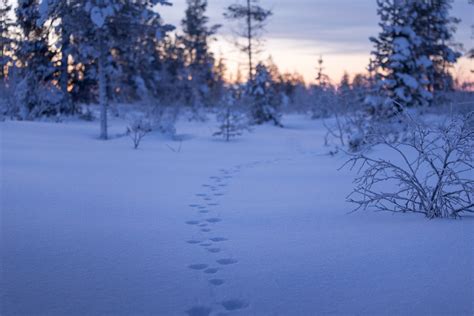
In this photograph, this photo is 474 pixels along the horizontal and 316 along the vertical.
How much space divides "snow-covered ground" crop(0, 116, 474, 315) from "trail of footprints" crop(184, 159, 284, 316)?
0.4 inches

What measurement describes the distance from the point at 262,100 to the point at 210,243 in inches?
742

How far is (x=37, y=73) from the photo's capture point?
18.4 m

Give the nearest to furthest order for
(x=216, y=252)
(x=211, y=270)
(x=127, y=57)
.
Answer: (x=211, y=270)
(x=216, y=252)
(x=127, y=57)

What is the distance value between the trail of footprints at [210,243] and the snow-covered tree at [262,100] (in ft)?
51.8

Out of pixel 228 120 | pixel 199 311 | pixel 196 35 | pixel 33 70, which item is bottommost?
pixel 199 311

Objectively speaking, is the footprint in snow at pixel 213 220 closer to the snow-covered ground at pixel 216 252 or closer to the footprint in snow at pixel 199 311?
the snow-covered ground at pixel 216 252

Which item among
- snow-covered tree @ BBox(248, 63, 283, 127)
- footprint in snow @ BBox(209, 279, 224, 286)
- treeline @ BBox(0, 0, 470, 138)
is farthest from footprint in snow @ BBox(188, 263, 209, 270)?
snow-covered tree @ BBox(248, 63, 283, 127)

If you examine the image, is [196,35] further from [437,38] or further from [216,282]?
[216,282]

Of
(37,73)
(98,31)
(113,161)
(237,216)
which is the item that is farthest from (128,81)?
(237,216)

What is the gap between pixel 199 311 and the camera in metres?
2.22

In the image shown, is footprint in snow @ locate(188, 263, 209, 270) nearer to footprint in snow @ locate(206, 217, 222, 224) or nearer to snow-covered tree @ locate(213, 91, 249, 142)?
footprint in snow @ locate(206, 217, 222, 224)

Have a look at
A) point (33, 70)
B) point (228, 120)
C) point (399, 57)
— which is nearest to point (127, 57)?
point (33, 70)

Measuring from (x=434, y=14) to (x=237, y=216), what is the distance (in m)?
24.5

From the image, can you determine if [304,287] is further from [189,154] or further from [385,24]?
[385,24]
